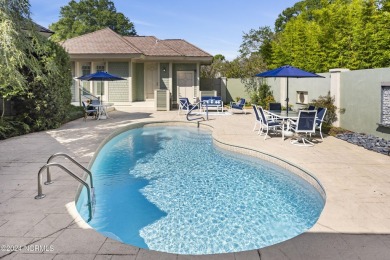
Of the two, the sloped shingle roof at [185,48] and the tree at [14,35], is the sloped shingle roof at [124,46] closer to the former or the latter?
the sloped shingle roof at [185,48]

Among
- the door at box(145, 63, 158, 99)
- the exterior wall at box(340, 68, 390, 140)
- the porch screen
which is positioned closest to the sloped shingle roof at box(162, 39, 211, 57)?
the door at box(145, 63, 158, 99)

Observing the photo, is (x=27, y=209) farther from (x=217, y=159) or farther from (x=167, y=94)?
(x=167, y=94)

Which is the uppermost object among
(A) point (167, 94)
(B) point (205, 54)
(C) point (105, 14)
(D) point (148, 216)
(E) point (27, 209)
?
(C) point (105, 14)

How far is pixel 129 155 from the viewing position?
969cm

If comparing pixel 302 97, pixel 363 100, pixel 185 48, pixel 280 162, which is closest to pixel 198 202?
pixel 280 162

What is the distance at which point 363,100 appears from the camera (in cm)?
1030

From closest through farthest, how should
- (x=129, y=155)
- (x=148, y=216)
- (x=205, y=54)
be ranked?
(x=148, y=216), (x=129, y=155), (x=205, y=54)

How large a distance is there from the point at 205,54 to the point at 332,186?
17603mm

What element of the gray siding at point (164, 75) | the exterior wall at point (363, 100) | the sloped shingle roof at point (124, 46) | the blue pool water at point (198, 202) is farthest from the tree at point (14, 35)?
the gray siding at point (164, 75)

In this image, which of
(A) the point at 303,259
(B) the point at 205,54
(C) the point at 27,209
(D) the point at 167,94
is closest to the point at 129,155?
(C) the point at 27,209

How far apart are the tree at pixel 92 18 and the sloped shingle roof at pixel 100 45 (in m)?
35.0

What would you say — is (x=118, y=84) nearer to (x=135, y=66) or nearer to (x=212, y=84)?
(x=135, y=66)

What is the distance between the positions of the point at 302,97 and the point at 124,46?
1215 cm

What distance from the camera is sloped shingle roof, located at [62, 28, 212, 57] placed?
20422mm
